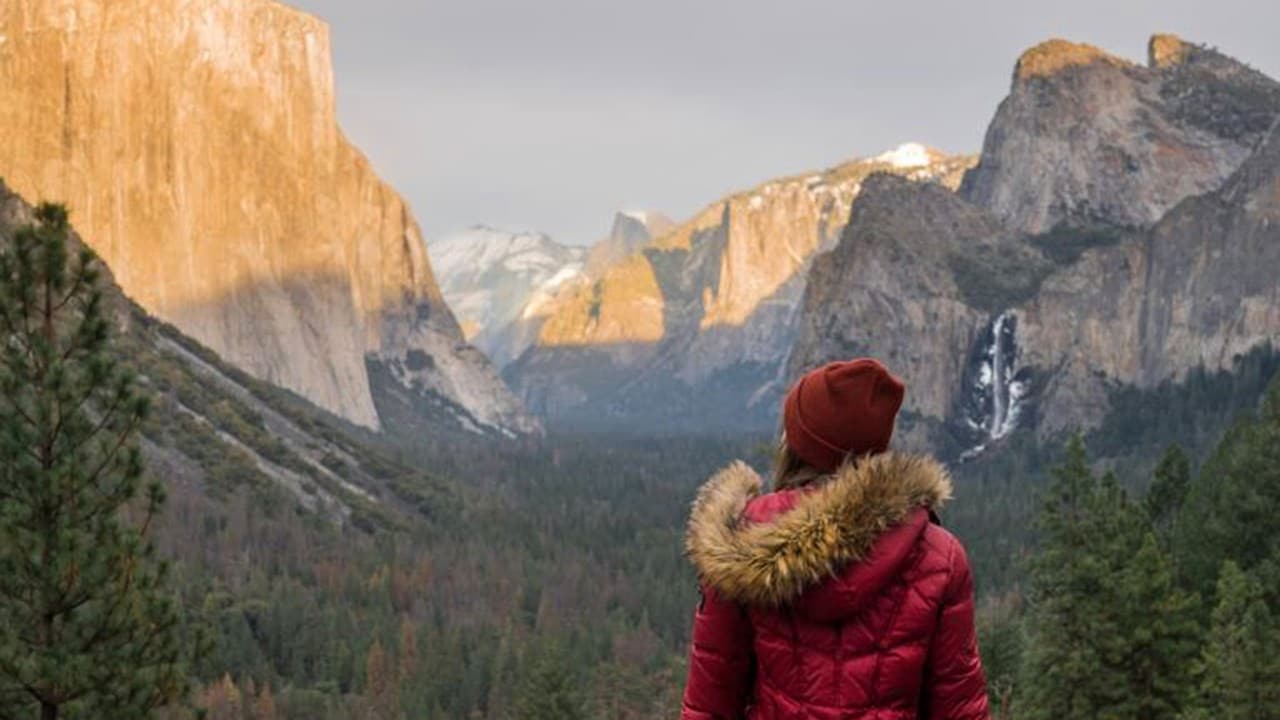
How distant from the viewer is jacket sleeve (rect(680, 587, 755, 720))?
5.89 meters

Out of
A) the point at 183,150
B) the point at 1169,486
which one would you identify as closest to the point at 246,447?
the point at 183,150

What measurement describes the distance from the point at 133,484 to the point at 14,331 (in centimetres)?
259

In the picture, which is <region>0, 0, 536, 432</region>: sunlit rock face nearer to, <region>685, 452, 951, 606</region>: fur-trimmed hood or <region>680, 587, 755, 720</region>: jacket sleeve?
<region>680, 587, 755, 720</region>: jacket sleeve

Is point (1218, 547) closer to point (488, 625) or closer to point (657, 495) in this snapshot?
point (488, 625)

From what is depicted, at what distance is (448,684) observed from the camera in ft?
262

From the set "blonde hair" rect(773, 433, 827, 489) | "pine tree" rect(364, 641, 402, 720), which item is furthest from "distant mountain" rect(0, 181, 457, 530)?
"blonde hair" rect(773, 433, 827, 489)

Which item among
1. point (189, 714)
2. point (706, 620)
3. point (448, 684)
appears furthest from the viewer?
Answer: point (448, 684)

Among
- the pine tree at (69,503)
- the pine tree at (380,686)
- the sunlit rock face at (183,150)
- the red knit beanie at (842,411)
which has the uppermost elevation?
the sunlit rock face at (183,150)

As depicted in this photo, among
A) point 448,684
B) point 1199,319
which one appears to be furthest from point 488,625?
point 1199,319

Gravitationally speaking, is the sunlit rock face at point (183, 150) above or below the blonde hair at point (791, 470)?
above

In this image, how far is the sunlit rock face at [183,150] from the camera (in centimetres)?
16150

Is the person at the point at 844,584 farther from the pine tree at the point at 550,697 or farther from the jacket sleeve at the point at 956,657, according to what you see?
the pine tree at the point at 550,697

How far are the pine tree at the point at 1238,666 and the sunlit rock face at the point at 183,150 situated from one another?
490 ft

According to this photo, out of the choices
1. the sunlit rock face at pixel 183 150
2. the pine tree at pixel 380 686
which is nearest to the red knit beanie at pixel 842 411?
the pine tree at pixel 380 686
